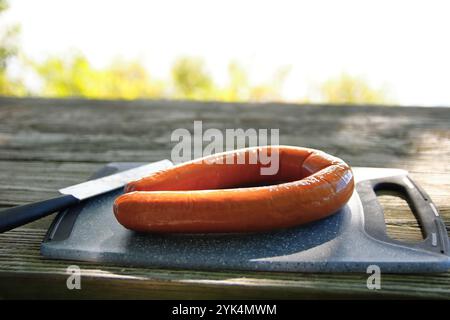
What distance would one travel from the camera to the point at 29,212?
123cm

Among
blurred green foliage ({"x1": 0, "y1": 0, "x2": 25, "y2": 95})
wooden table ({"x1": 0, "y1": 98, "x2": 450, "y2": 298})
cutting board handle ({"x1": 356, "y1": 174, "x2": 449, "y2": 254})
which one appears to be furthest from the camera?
blurred green foliage ({"x1": 0, "y1": 0, "x2": 25, "y2": 95})

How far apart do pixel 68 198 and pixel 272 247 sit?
24.4 inches

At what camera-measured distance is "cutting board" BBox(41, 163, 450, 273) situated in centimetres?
107

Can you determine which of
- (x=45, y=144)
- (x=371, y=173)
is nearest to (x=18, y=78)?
(x=45, y=144)

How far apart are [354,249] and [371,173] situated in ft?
1.83

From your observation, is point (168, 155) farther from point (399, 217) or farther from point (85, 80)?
point (85, 80)

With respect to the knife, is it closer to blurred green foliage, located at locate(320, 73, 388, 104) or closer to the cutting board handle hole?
the cutting board handle hole

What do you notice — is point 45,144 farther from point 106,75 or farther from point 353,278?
point 106,75

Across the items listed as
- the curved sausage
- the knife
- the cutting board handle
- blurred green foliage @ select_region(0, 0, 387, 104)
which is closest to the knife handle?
the knife

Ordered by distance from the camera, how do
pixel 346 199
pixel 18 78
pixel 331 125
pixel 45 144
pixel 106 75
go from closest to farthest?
pixel 346 199 → pixel 45 144 → pixel 331 125 → pixel 18 78 → pixel 106 75

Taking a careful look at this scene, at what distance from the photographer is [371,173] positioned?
1.61 metres

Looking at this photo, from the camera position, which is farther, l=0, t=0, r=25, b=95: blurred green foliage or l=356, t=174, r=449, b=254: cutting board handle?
l=0, t=0, r=25, b=95: blurred green foliage

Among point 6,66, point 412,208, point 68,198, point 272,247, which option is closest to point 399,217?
point 412,208

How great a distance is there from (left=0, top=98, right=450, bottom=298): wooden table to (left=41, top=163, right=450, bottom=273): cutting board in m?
0.02
